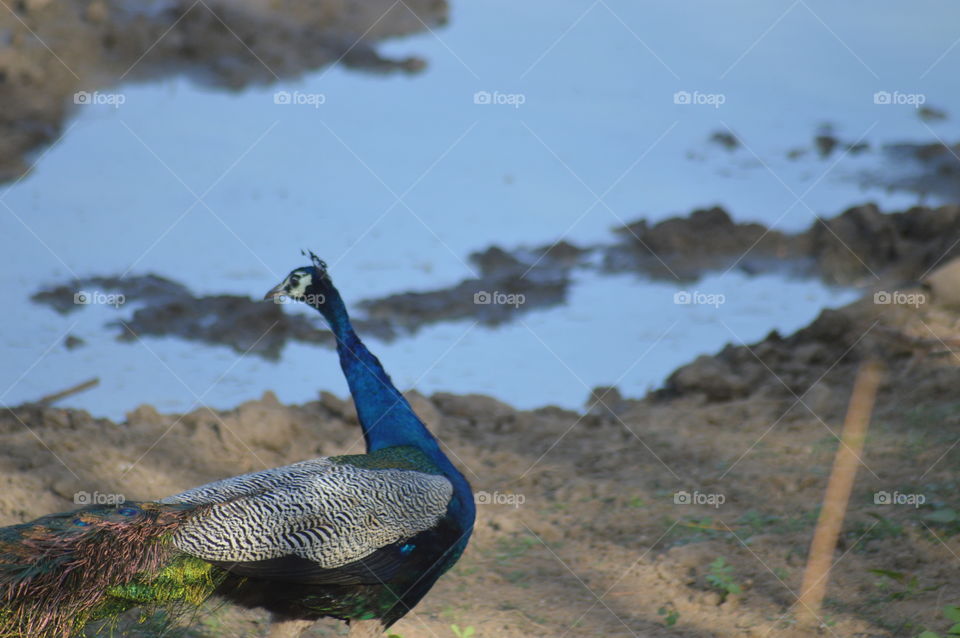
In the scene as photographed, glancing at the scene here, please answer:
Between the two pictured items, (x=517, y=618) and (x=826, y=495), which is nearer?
(x=517, y=618)

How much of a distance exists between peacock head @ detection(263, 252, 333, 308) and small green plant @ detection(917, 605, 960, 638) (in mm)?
3043

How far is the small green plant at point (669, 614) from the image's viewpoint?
5.27 metres

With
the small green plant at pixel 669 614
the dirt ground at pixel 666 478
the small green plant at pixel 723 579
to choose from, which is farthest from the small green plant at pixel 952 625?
the small green plant at pixel 669 614

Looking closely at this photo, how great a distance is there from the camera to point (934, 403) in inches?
278

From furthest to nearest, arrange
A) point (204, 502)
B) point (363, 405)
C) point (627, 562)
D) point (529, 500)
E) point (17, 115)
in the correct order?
point (17, 115) < point (529, 500) < point (627, 562) < point (363, 405) < point (204, 502)

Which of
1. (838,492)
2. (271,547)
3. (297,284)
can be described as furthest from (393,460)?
(838,492)

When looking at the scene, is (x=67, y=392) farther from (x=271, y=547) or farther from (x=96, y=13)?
(x=96, y=13)

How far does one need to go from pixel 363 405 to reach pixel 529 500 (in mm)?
1842

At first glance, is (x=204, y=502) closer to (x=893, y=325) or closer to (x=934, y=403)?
(x=934, y=403)

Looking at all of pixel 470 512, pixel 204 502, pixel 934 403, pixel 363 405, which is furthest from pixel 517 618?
pixel 934 403
